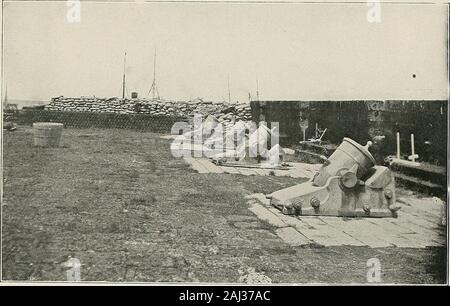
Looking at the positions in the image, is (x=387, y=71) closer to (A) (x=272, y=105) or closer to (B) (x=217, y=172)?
(A) (x=272, y=105)

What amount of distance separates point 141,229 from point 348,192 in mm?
2167

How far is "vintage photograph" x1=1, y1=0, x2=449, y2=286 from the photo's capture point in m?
4.66

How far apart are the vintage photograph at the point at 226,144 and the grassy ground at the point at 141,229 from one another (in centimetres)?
1

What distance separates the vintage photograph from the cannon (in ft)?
0.05

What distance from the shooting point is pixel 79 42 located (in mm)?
4867

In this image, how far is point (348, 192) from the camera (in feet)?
16.0

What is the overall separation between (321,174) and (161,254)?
1.86 meters

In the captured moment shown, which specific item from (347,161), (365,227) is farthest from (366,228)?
(347,161)
